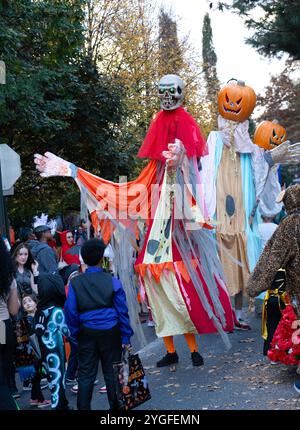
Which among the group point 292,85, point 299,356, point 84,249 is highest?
point 292,85

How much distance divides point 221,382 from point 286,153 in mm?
3742

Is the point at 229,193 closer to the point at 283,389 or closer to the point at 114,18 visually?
the point at 283,389

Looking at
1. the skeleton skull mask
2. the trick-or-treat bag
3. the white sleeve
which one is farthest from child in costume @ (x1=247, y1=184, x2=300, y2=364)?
the white sleeve

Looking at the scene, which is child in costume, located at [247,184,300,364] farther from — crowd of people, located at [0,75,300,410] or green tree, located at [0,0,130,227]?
green tree, located at [0,0,130,227]

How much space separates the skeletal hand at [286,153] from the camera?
8930mm

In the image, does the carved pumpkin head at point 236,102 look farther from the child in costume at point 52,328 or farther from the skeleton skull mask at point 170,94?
the child in costume at point 52,328

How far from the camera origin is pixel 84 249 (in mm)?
5312

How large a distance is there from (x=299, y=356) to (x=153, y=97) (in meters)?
20.2

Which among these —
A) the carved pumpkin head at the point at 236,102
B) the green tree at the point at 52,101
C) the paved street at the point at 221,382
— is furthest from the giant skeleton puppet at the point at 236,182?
the green tree at the point at 52,101

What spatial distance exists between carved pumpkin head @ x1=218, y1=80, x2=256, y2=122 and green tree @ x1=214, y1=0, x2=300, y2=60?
7.55 ft

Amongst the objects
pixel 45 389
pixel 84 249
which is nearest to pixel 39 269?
pixel 45 389

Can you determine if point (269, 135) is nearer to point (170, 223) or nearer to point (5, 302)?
point (170, 223)

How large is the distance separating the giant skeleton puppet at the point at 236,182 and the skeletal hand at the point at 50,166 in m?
1.96

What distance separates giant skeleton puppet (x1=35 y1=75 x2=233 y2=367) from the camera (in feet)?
23.0
